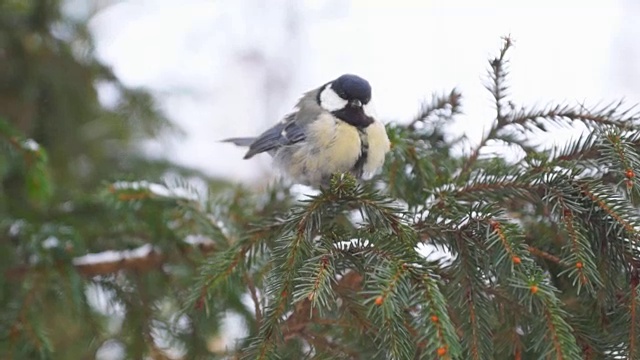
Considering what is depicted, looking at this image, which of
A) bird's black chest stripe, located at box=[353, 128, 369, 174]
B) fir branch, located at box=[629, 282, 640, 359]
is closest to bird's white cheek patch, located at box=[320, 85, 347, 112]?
bird's black chest stripe, located at box=[353, 128, 369, 174]

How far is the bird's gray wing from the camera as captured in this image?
61.9 inches

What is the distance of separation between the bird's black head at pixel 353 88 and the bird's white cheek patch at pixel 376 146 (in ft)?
0.33

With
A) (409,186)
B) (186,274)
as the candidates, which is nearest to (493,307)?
(409,186)

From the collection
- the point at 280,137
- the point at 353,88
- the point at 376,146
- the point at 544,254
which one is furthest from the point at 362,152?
the point at 544,254

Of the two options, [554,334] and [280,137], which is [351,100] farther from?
[554,334]

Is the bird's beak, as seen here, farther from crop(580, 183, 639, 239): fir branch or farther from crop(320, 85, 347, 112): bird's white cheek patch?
crop(580, 183, 639, 239): fir branch

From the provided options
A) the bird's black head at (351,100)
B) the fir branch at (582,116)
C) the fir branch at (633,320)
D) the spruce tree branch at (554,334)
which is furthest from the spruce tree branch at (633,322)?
the bird's black head at (351,100)

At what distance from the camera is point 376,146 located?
1.34m

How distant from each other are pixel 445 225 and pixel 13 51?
1372mm

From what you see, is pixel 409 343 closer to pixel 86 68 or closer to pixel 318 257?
pixel 318 257

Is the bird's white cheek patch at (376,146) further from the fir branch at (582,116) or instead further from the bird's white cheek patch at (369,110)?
the fir branch at (582,116)

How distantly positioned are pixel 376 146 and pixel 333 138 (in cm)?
15

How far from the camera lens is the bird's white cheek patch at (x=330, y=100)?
1.52 meters

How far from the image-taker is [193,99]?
219cm
